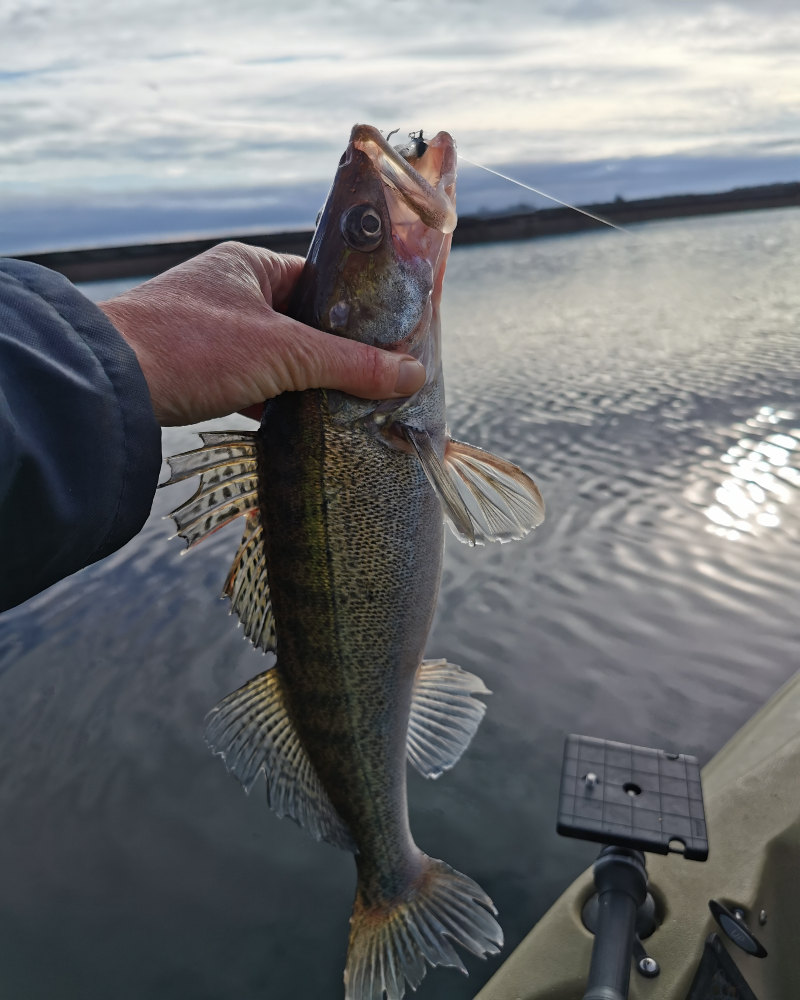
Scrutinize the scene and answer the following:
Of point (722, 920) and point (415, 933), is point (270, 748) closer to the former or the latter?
point (415, 933)

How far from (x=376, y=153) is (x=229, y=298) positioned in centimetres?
53

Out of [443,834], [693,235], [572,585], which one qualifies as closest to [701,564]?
[572,585]

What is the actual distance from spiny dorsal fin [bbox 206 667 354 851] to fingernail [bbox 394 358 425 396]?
877 millimetres

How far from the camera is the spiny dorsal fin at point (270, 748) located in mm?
2170

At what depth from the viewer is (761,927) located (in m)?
2.56

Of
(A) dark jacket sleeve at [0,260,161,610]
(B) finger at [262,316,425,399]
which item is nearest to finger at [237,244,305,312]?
(B) finger at [262,316,425,399]

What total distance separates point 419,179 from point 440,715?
1608 millimetres

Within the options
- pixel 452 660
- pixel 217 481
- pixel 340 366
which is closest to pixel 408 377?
pixel 340 366

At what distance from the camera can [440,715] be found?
247 centimetres

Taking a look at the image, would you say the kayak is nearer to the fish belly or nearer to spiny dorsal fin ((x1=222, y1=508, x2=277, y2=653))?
the fish belly

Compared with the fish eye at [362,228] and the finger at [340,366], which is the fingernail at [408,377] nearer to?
the finger at [340,366]

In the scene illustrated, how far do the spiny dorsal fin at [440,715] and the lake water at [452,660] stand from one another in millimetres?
1913

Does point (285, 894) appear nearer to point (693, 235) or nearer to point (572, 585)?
point (572, 585)

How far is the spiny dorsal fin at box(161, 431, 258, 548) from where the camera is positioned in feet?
6.65
